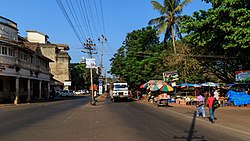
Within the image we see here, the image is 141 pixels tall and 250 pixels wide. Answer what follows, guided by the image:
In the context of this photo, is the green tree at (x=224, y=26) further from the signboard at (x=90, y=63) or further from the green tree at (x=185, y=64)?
the signboard at (x=90, y=63)

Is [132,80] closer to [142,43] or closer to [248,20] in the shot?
[142,43]

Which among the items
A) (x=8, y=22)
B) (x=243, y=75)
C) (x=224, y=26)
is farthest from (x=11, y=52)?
(x=243, y=75)

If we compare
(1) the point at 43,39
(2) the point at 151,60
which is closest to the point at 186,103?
(2) the point at 151,60

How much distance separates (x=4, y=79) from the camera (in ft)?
141

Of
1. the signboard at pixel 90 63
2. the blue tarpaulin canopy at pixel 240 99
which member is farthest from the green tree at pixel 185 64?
the signboard at pixel 90 63

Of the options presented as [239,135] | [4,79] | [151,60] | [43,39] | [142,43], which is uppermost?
[43,39]

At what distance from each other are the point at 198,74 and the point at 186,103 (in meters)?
10.6

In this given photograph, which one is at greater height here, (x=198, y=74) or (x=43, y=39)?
(x=43, y=39)

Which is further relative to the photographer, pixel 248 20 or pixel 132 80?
pixel 132 80

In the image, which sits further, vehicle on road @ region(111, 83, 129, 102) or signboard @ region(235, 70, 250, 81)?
vehicle on road @ region(111, 83, 129, 102)

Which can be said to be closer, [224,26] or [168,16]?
[224,26]

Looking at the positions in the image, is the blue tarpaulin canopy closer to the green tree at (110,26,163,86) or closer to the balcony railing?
the green tree at (110,26,163,86)

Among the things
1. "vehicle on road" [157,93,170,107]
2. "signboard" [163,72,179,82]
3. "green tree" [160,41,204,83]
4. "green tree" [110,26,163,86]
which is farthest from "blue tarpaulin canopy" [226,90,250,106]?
"green tree" [110,26,163,86]

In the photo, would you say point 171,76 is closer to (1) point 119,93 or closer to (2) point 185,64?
(2) point 185,64
